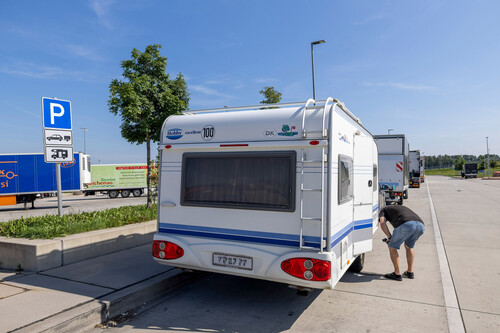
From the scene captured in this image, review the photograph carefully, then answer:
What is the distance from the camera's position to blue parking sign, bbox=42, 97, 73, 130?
695 centimetres

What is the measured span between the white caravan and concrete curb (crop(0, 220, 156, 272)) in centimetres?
232

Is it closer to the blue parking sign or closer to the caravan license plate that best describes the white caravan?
the caravan license plate

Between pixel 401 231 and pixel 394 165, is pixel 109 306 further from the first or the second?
pixel 394 165

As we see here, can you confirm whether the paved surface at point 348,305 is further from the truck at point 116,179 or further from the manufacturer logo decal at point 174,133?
the truck at point 116,179

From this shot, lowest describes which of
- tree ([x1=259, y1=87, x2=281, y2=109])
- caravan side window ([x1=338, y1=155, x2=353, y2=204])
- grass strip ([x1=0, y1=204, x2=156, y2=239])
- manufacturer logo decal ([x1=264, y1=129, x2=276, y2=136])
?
A: grass strip ([x1=0, y1=204, x2=156, y2=239])

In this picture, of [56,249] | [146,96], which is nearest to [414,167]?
[146,96]

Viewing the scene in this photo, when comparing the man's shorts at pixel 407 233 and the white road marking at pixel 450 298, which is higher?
the man's shorts at pixel 407 233

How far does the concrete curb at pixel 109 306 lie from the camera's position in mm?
3699

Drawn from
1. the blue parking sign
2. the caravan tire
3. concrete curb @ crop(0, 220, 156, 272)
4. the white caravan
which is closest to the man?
the caravan tire

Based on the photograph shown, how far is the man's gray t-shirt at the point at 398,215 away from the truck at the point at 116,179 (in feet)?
77.6

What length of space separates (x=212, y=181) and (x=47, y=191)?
1906 cm

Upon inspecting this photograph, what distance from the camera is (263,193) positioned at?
13.8 ft

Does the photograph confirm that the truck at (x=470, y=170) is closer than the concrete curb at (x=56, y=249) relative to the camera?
No

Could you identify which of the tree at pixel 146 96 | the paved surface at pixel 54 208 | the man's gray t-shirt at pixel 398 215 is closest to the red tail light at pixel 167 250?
the man's gray t-shirt at pixel 398 215
